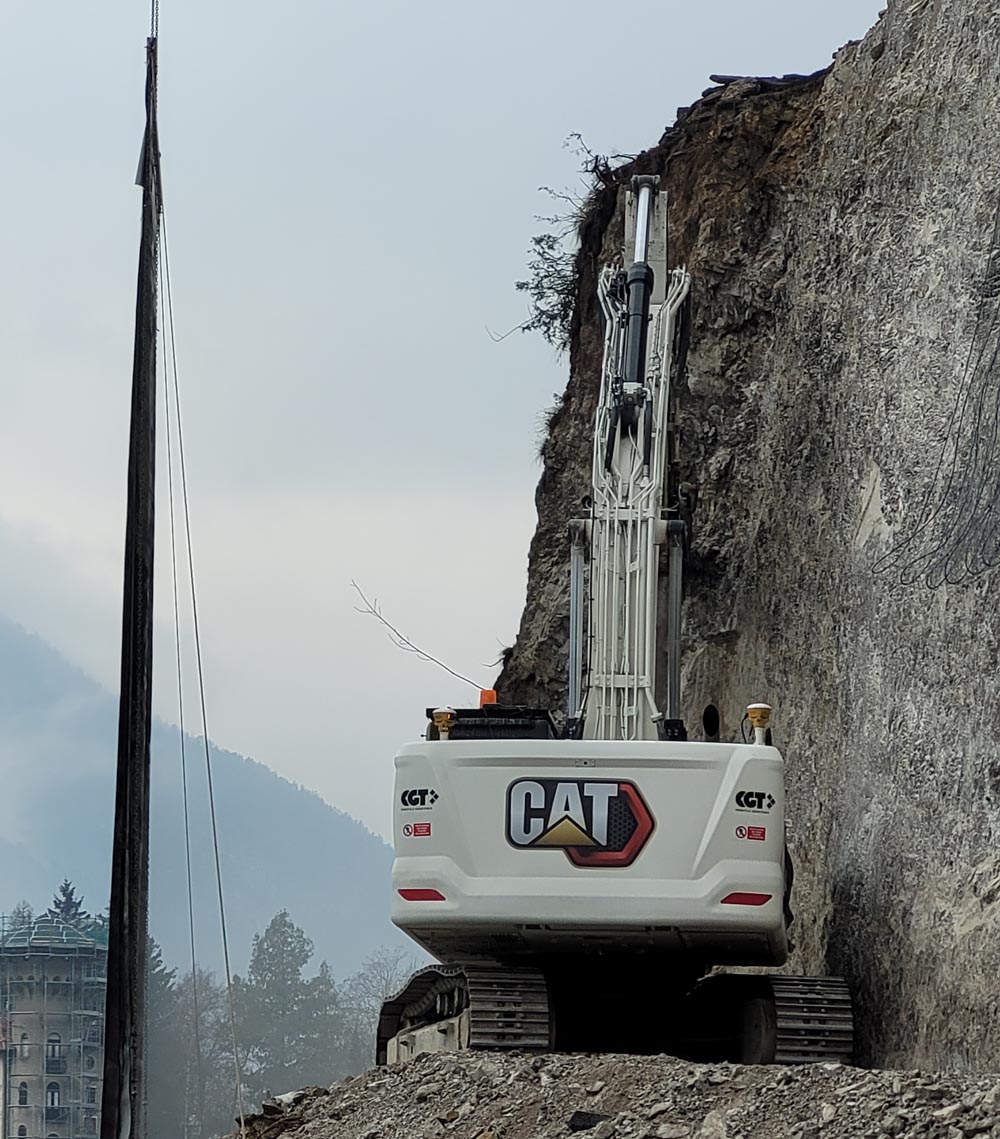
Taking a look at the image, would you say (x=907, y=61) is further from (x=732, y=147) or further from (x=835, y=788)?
(x=835, y=788)

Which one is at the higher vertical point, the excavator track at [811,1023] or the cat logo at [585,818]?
the cat logo at [585,818]

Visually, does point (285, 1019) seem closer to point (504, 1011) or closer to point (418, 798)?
point (504, 1011)

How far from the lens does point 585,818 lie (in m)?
10.7

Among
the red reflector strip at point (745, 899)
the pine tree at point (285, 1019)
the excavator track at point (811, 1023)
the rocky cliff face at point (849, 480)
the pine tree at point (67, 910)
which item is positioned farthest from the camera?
the pine tree at point (285, 1019)

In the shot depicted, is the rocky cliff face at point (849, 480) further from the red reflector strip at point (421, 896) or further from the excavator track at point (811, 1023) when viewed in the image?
the red reflector strip at point (421, 896)

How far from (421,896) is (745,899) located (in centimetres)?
180

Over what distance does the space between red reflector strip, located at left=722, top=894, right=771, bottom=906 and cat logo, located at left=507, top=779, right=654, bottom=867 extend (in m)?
0.54

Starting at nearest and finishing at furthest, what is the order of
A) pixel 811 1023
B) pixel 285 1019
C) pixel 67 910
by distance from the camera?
1. pixel 811 1023
2. pixel 67 910
3. pixel 285 1019

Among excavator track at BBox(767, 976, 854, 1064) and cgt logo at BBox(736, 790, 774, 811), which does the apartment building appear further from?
cgt logo at BBox(736, 790, 774, 811)

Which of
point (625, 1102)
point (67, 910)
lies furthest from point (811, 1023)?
point (67, 910)

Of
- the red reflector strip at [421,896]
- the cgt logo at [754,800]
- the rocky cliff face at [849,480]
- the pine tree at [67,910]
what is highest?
the rocky cliff face at [849,480]

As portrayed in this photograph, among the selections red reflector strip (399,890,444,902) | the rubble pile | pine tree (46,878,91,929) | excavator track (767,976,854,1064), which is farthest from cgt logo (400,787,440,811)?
pine tree (46,878,91,929)

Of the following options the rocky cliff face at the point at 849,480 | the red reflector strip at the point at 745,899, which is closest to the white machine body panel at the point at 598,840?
the red reflector strip at the point at 745,899

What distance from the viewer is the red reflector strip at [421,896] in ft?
35.5
